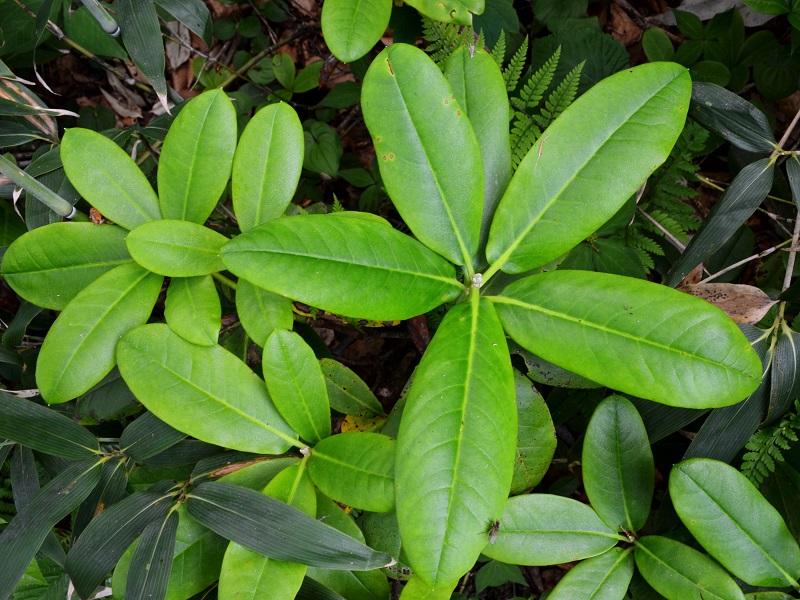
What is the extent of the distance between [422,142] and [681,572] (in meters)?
1.06

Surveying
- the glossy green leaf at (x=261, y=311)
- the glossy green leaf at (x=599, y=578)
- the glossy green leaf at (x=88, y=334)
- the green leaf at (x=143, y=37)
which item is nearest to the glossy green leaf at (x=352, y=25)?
the green leaf at (x=143, y=37)

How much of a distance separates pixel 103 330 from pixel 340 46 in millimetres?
794

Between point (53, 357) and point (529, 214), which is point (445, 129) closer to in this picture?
point (529, 214)

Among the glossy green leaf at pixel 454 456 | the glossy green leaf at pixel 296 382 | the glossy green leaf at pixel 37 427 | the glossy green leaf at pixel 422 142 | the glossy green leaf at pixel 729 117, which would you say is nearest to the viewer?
the glossy green leaf at pixel 454 456

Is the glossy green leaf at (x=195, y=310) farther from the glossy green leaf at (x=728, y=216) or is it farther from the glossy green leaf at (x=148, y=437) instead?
the glossy green leaf at (x=728, y=216)

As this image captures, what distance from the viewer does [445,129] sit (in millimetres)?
1069

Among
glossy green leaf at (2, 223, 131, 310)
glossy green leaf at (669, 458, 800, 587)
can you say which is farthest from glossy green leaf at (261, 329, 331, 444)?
glossy green leaf at (669, 458, 800, 587)

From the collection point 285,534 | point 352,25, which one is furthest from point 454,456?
point 352,25

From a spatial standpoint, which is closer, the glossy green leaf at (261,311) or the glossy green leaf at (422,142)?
the glossy green leaf at (422,142)

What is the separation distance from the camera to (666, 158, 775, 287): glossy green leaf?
4.72ft

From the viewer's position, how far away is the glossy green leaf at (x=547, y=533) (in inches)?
49.3

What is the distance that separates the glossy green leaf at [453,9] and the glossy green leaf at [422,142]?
0.30 metres

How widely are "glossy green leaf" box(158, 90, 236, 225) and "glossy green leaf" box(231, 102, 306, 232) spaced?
0.16ft

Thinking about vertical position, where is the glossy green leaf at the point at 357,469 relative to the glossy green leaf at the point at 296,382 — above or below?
below
